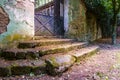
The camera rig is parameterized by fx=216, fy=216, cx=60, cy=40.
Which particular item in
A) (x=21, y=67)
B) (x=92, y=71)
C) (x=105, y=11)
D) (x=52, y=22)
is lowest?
(x=92, y=71)

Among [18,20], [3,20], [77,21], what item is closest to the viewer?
[3,20]

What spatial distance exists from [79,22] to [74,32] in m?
0.38

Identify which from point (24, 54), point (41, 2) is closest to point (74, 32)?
point (41, 2)

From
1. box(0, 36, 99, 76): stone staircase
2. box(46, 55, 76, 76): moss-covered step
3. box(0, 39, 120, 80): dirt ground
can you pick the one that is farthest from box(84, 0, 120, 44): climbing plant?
box(46, 55, 76, 76): moss-covered step

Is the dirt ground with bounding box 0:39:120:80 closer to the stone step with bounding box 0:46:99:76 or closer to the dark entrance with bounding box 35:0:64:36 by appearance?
Answer: the stone step with bounding box 0:46:99:76

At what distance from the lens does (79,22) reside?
7.25m

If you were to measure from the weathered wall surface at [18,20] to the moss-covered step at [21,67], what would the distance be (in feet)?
2.51

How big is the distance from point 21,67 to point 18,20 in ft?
4.38

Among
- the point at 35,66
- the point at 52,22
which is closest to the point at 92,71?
the point at 35,66

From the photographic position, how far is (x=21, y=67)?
12.2ft

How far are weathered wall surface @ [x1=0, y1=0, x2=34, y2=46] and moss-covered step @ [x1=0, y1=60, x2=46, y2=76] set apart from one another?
77 centimetres

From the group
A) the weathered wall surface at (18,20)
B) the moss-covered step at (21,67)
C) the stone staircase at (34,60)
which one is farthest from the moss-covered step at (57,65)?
the weathered wall surface at (18,20)

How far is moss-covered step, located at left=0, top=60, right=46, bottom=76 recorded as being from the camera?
144 inches

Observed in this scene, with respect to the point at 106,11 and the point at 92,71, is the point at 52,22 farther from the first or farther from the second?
the point at 92,71
